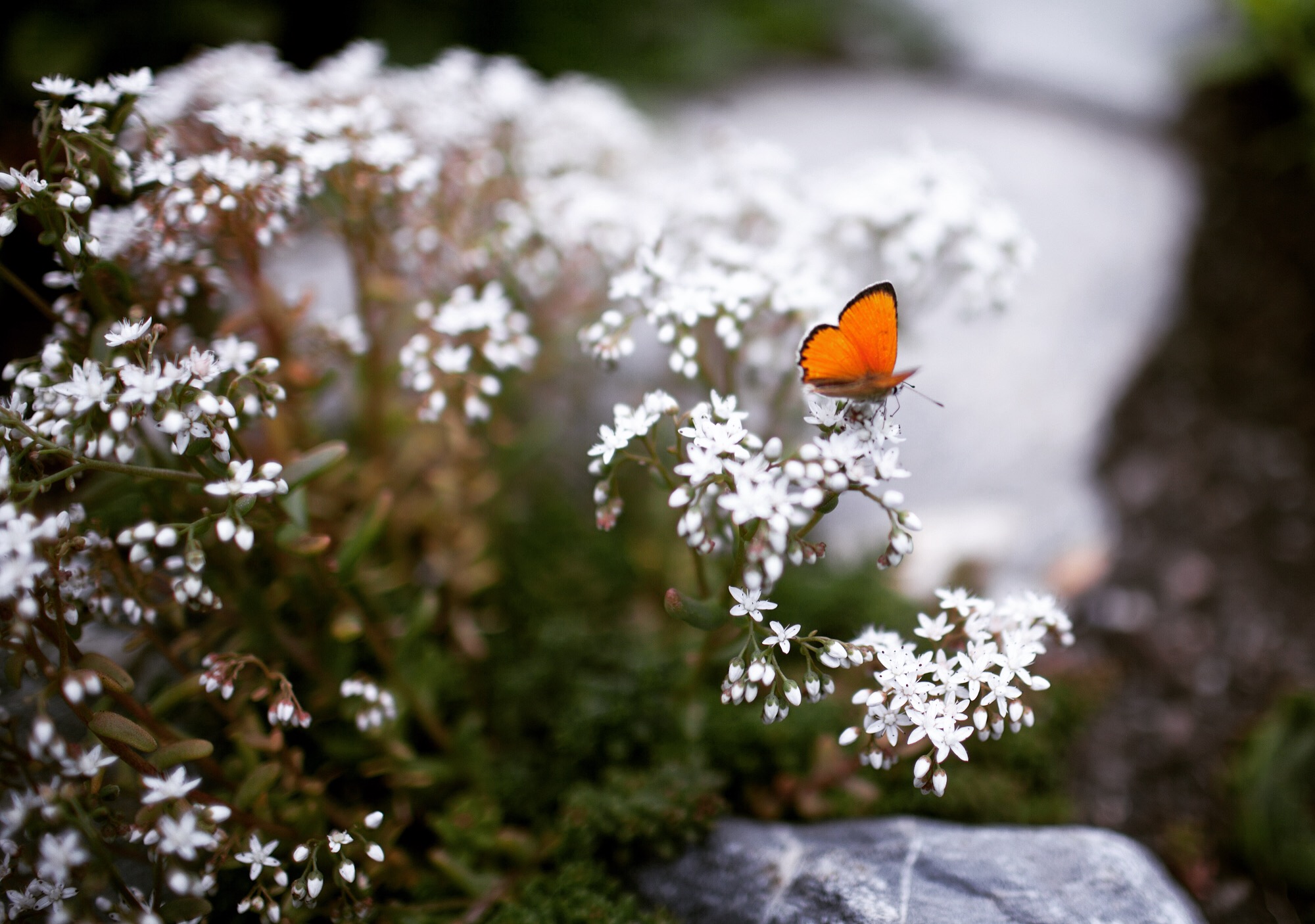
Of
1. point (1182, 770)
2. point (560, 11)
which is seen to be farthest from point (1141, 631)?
point (560, 11)

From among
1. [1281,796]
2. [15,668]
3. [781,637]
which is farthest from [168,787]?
[1281,796]

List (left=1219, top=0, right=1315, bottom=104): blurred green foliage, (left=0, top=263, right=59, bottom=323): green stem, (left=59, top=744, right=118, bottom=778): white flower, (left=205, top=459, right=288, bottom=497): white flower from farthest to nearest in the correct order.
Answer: (left=1219, top=0, right=1315, bottom=104): blurred green foliage → (left=0, top=263, right=59, bottom=323): green stem → (left=205, top=459, right=288, bottom=497): white flower → (left=59, top=744, right=118, bottom=778): white flower

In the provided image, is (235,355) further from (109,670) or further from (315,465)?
(109,670)

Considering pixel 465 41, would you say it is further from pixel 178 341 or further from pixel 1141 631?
pixel 1141 631

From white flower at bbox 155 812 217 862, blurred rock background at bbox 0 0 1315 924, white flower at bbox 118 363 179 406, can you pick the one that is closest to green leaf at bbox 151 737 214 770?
white flower at bbox 155 812 217 862

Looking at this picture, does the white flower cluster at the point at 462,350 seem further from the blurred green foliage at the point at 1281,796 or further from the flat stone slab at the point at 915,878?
the blurred green foliage at the point at 1281,796

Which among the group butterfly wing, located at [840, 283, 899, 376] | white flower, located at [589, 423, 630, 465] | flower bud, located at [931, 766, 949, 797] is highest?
butterfly wing, located at [840, 283, 899, 376]

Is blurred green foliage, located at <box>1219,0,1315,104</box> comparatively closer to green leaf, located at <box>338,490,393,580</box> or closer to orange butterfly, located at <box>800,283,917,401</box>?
orange butterfly, located at <box>800,283,917,401</box>
